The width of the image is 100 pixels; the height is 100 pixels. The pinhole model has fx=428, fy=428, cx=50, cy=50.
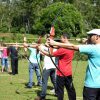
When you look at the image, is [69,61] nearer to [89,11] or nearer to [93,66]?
[93,66]

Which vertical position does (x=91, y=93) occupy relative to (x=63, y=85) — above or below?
above

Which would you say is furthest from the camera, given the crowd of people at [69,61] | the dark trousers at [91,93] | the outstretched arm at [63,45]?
the dark trousers at [91,93]

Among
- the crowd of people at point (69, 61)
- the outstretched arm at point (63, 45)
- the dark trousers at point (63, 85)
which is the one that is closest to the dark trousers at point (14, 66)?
the crowd of people at point (69, 61)

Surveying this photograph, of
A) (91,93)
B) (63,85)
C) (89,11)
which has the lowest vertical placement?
(89,11)

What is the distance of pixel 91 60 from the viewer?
685 cm

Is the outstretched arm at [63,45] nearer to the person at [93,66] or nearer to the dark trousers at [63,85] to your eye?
the person at [93,66]

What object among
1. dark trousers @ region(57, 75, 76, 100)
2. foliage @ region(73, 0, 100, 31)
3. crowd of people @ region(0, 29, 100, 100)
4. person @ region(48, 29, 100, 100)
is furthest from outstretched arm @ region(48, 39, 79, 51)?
foliage @ region(73, 0, 100, 31)

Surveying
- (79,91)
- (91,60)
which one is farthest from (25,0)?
(91,60)

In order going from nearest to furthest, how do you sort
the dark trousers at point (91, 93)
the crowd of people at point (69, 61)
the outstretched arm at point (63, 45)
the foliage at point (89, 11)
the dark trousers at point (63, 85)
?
the outstretched arm at point (63, 45) < the crowd of people at point (69, 61) < the dark trousers at point (91, 93) < the dark trousers at point (63, 85) < the foliage at point (89, 11)

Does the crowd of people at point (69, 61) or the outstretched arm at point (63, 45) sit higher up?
the outstretched arm at point (63, 45)

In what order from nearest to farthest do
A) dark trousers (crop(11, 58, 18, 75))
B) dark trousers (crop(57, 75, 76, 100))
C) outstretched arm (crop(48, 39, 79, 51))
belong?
1. outstretched arm (crop(48, 39, 79, 51))
2. dark trousers (crop(57, 75, 76, 100))
3. dark trousers (crop(11, 58, 18, 75))

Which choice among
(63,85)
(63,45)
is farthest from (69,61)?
(63,45)

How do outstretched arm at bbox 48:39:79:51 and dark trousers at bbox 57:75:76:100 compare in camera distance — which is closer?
outstretched arm at bbox 48:39:79:51

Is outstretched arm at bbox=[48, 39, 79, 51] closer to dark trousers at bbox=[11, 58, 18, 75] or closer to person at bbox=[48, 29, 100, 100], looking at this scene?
person at bbox=[48, 29, 100, 100]
